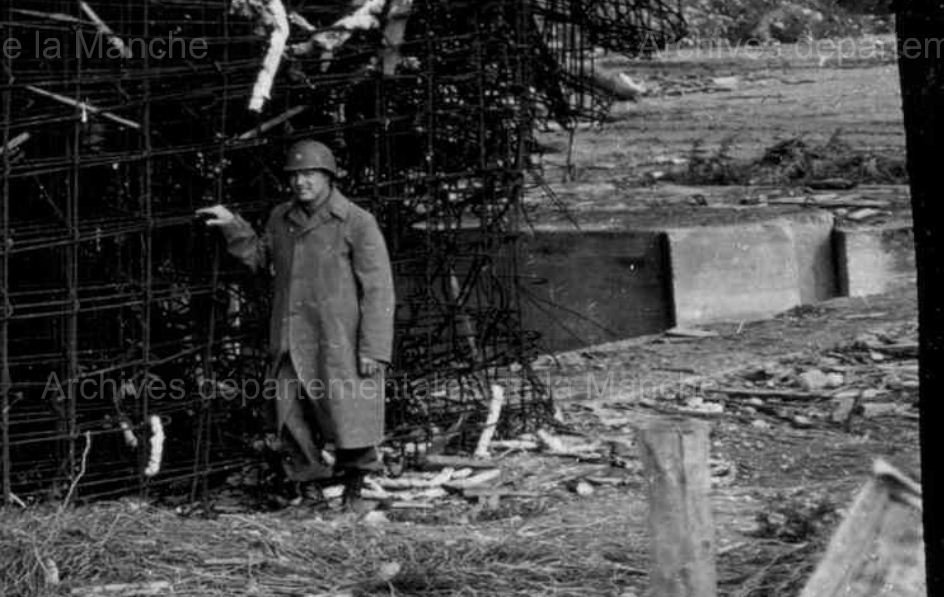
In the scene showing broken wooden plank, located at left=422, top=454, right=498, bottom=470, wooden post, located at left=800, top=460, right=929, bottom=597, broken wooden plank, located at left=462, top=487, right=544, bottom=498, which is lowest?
broken wooden plank, located at left=462, top=487, right=544, bottom=498

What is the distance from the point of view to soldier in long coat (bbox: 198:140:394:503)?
10539mm

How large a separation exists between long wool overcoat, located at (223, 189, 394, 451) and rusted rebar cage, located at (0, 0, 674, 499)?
1.38 feet

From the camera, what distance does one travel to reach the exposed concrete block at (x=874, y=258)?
51.6 ft

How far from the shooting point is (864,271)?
1591cm

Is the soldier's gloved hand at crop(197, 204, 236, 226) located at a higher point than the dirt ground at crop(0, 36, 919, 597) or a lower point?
higher

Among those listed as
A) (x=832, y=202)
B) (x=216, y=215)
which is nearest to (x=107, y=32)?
(x=216, y=215)

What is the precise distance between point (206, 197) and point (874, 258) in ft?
20.5

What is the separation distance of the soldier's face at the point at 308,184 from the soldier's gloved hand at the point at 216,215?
35cm

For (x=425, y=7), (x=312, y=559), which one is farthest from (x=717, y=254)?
(x=312, y=559)

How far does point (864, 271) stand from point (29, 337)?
6983 mm

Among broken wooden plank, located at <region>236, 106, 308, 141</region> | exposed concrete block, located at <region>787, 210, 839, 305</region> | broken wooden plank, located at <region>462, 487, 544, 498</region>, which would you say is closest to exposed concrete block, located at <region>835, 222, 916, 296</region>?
exposed concrete block, located at <region>787, 210, 839, 305</region>

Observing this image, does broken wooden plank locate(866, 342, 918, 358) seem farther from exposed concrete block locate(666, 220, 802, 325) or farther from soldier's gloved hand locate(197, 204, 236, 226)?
soldier's gloved hand locate(197, 204, 236, 226)

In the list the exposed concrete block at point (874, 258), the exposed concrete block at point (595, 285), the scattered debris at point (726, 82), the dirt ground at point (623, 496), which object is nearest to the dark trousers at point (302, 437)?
the dirt ground at point (623, 496)

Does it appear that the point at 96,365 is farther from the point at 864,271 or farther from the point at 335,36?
the point at 864,271
